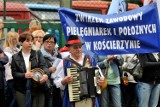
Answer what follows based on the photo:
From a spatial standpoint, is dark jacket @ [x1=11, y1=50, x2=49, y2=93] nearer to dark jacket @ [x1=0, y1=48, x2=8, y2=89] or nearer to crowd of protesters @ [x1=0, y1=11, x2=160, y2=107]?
Result: crowd of protesters @ [x1=0, y1=11, x2=160, y2=107]

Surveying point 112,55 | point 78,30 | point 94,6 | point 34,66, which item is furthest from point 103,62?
point 94,6

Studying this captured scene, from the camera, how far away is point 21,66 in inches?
320

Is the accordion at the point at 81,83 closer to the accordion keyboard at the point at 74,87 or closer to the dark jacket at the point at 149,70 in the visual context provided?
the accordion keyboard at the point at 74,87

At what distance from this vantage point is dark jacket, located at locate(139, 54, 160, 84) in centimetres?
918

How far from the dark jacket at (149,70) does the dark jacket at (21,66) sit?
6.40 ft

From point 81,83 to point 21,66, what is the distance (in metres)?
1.20

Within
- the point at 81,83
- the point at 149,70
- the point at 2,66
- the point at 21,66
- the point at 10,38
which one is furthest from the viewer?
the point at 149,70

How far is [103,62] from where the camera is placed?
9.23 metres

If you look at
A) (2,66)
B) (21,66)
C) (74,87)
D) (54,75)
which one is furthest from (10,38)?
(74,87)

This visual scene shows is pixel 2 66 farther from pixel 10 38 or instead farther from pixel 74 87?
pixel 74 87

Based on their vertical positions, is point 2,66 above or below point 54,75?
above

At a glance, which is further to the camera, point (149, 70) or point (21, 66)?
point (149, 70)

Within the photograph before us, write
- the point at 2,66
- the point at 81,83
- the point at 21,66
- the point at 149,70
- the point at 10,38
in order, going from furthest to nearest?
the point at 149,70 < the point at 10,38 < the point at 2,66 < the point at 21,66 < the point at 81,83

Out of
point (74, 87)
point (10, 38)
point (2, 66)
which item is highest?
point (10, 38)
